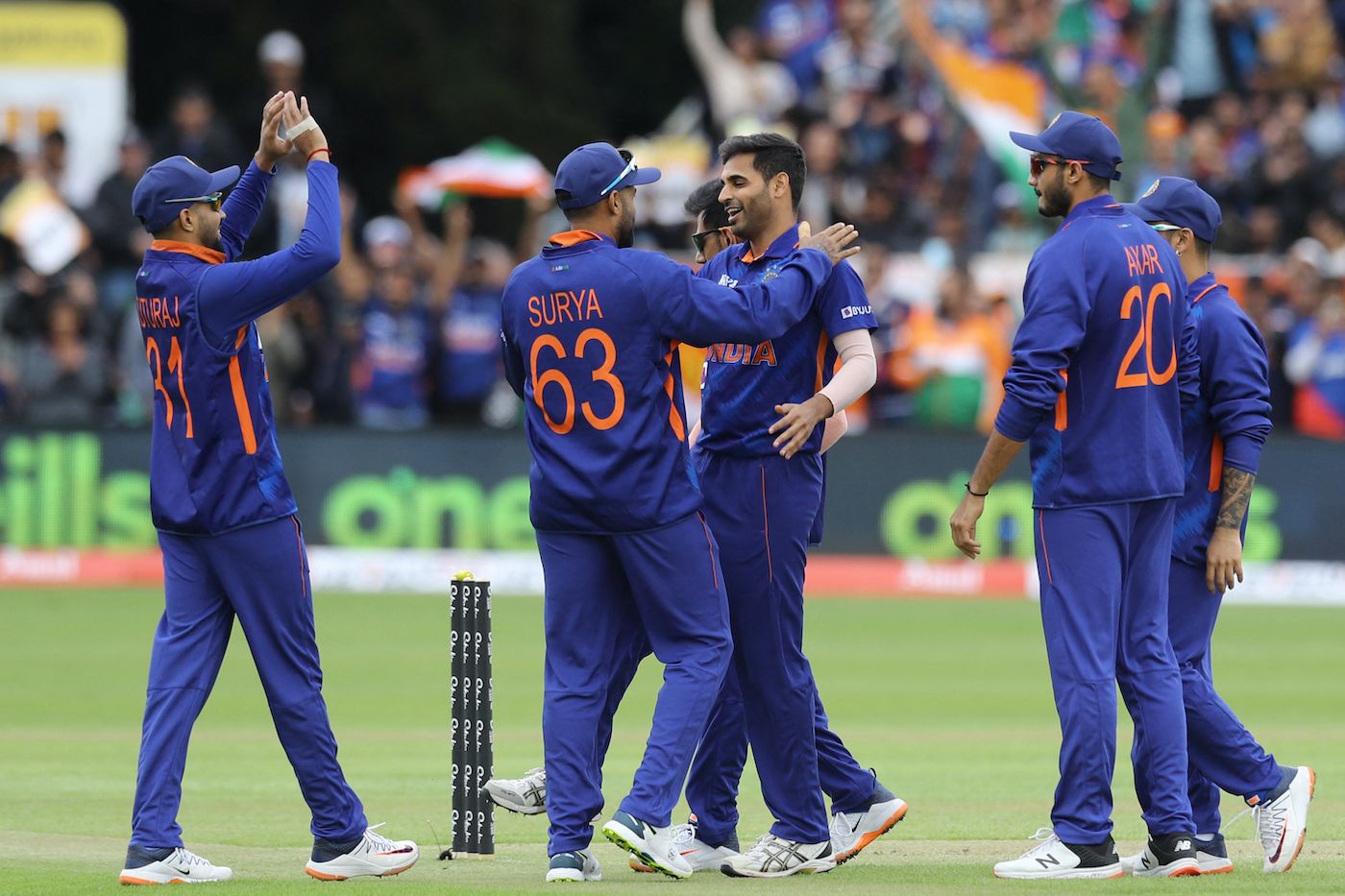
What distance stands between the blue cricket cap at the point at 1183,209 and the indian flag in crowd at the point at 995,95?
15246 mm

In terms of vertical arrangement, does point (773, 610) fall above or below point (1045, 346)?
below

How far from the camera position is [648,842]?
791 centimetres

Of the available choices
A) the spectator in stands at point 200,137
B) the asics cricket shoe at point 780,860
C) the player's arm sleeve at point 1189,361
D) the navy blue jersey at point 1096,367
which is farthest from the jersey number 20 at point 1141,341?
the spectator in stands at point 200,137

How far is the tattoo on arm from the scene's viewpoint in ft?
28.1

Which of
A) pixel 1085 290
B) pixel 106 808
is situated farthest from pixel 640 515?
pixel 106 808

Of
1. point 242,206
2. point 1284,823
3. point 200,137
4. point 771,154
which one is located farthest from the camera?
point 200,137

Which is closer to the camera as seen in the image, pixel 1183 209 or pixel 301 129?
pixel 301 129

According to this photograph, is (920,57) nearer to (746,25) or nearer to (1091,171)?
(746,25)

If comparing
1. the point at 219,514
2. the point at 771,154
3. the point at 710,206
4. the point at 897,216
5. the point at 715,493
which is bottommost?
the point at 219,514

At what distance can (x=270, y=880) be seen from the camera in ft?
26.7

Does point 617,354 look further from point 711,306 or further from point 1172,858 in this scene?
point 1172,858

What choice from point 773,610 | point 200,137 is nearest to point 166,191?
point 773,610

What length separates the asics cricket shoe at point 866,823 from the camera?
8.80 metres

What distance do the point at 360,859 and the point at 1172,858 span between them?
296 cm
